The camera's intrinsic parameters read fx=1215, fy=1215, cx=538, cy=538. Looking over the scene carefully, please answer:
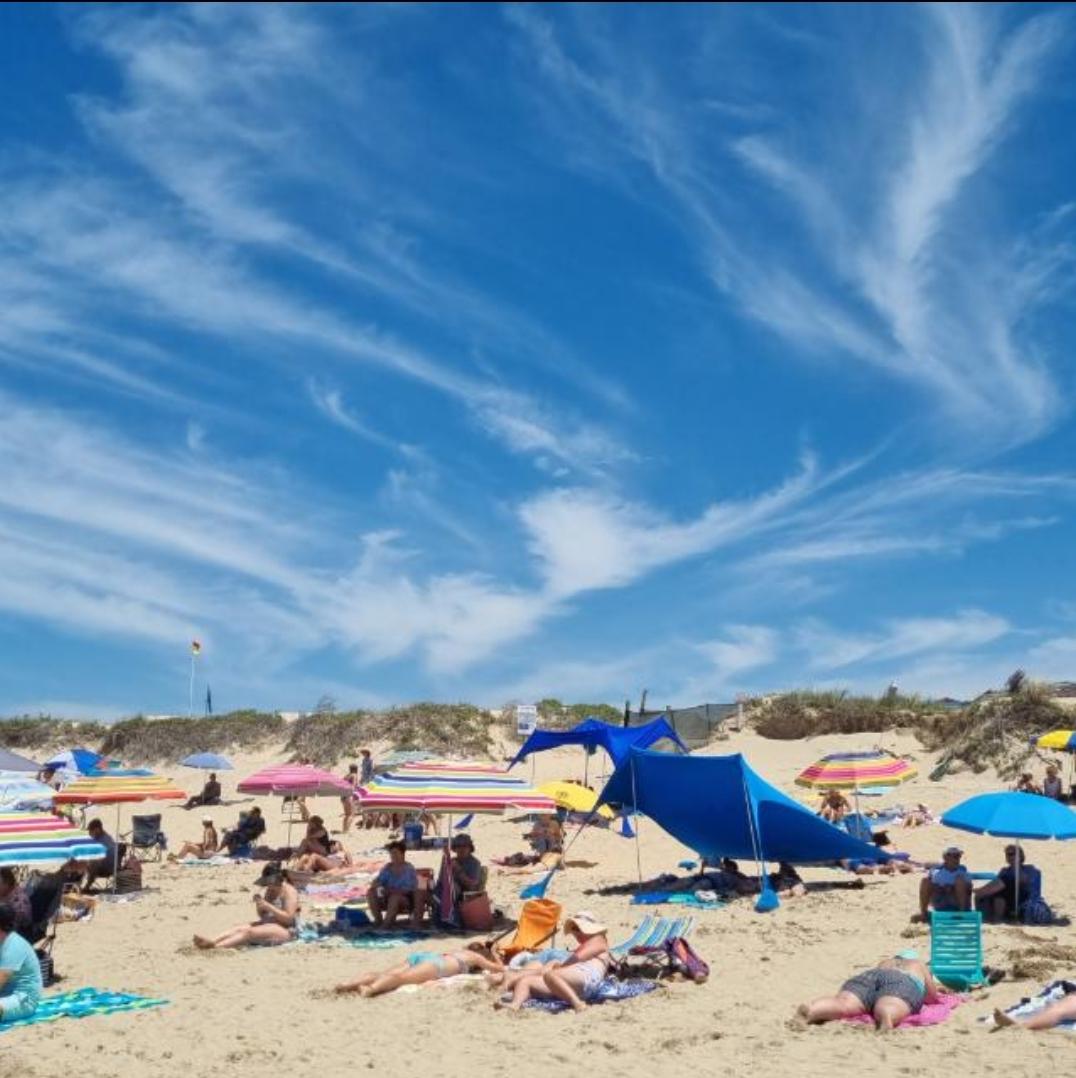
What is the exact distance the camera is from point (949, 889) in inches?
418

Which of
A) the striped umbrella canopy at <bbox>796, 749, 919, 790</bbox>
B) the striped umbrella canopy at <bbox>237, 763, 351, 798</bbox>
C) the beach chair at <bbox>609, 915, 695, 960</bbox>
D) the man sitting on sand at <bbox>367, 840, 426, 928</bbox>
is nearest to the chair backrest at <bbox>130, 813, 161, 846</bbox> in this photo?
the striped umbrella canopy at <bbox>237, 763, 351, 798</bbox>

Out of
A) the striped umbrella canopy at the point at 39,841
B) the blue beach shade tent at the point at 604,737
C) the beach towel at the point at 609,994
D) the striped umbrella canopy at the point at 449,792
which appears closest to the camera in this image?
the beach towel at the point at 609,994

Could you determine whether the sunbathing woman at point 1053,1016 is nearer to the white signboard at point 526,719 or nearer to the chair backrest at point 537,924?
the chair backrest at point 537,924

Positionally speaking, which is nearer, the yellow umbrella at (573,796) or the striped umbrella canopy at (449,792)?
the striped umbrella canopy at (449,792)

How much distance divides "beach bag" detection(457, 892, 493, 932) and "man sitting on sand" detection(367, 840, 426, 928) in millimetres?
376

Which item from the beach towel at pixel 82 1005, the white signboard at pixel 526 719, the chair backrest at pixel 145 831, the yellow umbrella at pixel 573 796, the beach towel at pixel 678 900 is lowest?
the beach towel at pixel 82 1005

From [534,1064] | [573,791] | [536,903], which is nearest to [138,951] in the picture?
[536,903]

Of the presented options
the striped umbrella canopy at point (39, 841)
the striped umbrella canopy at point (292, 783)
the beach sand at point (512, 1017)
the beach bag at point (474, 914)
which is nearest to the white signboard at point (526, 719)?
the striped umbrella canopy at point (292, 783)

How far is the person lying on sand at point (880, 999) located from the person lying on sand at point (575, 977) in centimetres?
138

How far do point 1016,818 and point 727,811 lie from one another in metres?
3.52

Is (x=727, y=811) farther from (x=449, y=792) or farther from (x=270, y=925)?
(x=270, y=925)

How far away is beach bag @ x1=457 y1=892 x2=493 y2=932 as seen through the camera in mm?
10844

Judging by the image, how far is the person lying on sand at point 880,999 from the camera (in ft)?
23.3

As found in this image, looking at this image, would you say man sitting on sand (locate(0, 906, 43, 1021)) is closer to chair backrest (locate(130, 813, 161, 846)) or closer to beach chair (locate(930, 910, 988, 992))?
beach chair (locate(930, 910, 988, 992))
